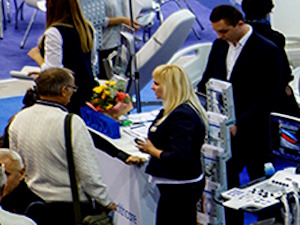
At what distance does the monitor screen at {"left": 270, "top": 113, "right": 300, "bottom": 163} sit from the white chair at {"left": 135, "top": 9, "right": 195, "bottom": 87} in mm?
3090

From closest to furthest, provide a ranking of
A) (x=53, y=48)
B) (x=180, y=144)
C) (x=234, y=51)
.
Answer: (x=180, y=144)
(x=234, y=51)
(x=53, y=48)

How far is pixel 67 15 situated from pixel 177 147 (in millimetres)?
1380

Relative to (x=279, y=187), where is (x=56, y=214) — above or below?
below

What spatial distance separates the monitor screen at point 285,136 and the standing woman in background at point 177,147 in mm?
460

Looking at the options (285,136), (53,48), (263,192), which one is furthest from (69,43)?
(263,192)

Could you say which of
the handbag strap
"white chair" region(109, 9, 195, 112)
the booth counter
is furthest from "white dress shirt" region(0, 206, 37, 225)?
"white chair" region(109, 9, 195, 112)

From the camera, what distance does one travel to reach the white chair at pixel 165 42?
7.79m

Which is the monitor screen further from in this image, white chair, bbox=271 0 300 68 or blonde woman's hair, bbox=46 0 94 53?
white chair, bbox=271 0 300 68

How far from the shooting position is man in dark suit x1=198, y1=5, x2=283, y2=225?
5.41 m

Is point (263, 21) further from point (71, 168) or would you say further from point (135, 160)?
point (71, 168)

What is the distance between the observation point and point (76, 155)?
4.55 meters

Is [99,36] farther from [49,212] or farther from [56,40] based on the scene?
[49,212]

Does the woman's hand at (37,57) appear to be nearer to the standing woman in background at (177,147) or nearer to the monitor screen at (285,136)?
the standing woman in background at (177,147)

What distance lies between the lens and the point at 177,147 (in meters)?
4.93
